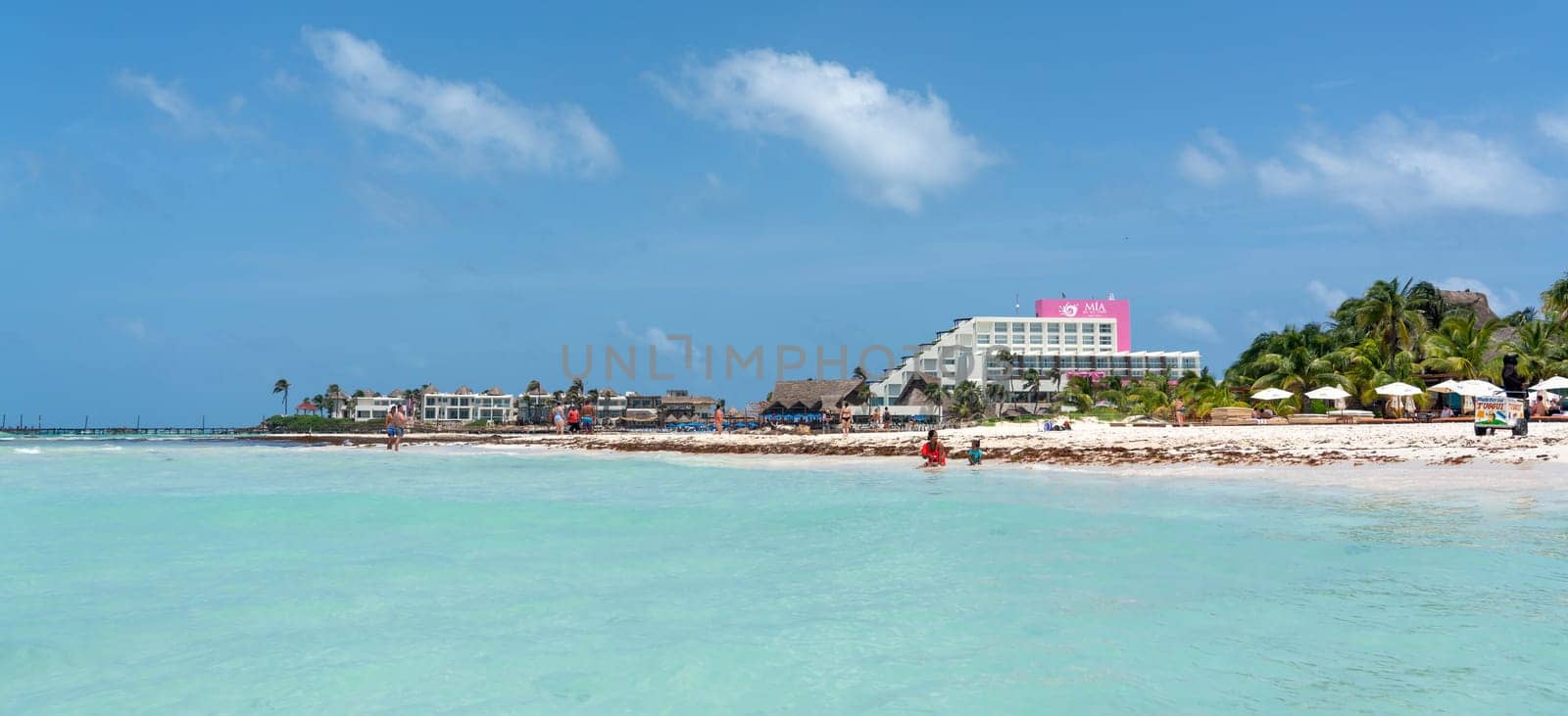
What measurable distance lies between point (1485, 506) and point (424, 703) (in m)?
10.6

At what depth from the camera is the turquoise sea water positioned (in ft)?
14.3

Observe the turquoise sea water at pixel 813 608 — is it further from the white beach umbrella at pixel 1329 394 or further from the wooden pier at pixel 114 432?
the wooden pier at pixel 114 432

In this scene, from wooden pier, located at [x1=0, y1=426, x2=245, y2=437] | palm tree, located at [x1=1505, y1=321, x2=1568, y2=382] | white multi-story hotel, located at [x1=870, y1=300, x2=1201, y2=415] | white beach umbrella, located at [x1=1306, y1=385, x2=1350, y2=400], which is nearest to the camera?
white beach umbrella, located at [x1=1306, y1=385, x2=1350, y2=400]

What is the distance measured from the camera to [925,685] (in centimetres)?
443

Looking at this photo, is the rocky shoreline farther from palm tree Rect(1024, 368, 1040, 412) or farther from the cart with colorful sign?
palm tree Rect(1024, 368, 1040, 412)

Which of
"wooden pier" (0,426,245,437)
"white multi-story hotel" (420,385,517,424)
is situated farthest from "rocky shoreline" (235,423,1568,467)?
"wooden pier" (0,426,245,437)

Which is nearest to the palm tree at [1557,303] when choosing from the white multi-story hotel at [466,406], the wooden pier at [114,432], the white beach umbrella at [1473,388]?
the white beach umbrella at [1473,388]

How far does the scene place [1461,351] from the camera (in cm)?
3719

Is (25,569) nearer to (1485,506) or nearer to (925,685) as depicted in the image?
(925,685)

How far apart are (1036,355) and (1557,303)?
170 ft

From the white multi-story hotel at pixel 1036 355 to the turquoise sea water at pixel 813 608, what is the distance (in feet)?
223

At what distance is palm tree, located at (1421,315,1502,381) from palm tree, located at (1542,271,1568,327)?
298cm

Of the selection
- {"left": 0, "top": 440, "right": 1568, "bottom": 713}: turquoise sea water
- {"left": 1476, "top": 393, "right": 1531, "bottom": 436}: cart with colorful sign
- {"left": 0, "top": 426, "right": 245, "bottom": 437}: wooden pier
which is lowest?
{"left": 0, "top": 426, "right": 245, "bottom": 437}: wooden pier

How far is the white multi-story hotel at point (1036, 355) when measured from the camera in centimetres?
8419
